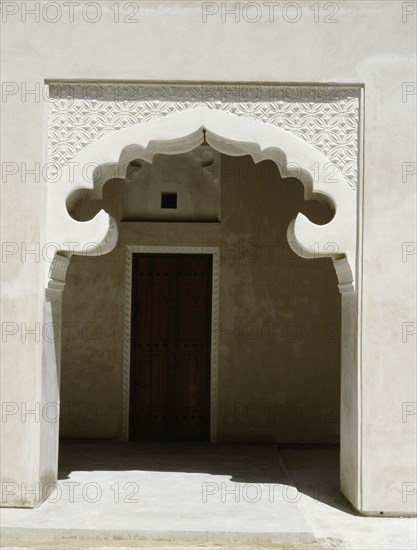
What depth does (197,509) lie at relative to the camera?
485 centimetres

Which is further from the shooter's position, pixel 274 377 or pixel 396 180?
pixel 274 377

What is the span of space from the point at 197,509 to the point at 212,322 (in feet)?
9.50

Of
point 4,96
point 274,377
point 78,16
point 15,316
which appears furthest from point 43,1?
point 274,377

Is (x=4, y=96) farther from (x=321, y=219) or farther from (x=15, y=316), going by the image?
(x=321, y=219)

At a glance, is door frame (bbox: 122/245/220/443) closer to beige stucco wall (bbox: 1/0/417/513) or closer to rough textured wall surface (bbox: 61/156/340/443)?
rough textured wall surface (bbox: 61/156/340/443)

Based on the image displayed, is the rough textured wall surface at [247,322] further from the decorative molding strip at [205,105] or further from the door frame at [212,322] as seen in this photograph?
the decorative molding strip at [205,105]

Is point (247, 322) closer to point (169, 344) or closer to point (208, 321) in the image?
point (208, 321)

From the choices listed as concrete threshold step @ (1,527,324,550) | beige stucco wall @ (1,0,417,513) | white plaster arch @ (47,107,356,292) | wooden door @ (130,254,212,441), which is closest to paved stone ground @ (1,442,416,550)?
concrete threshold step @ (1,527,324,550)

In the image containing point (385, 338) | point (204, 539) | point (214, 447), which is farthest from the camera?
point (214, 447)

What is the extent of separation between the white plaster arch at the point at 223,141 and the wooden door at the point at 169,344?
2658 mm

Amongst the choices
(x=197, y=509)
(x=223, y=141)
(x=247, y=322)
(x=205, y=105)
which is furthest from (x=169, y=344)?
(x=205, y=105)

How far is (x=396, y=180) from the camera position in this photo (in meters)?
4.89

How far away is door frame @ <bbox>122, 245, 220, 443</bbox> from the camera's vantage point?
7504 millimetres

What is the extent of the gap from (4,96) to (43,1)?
696mm
